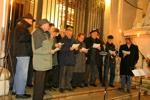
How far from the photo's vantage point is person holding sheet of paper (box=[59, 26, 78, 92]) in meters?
8.47

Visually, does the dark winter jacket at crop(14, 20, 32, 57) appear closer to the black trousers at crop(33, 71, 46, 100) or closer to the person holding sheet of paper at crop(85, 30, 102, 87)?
the black trousers at crop(33, 71, 46, 100)

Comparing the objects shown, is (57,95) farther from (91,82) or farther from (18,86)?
(91,82)

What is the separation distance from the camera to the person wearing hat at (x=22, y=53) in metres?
7.02

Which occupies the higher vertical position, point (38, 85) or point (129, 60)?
point (129, 60)

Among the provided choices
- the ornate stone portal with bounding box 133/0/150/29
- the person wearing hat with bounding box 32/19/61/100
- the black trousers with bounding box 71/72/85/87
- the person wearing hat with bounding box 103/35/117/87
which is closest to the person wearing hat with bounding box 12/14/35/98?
the person wearing hat with bounding box 32/19/61/100

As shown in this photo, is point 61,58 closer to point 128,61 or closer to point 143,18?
point 128,61

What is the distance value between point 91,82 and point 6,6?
350 cm

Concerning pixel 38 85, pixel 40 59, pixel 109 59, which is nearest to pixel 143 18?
pixel 109 59

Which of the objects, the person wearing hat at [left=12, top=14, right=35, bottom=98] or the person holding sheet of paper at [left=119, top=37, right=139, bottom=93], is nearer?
the person wearing hat at [left=12, top=14, right=35, bottom=98]

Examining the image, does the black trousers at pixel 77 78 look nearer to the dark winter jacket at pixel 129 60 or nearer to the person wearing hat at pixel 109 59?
the person wearing hat at pixel 109 59

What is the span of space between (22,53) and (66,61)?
166cm

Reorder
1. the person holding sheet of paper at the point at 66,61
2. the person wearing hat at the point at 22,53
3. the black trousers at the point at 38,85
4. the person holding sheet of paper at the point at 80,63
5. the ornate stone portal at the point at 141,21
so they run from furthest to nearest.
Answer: the ornate stone portal at the point at 141,21
the person holding sheet of paper at the point at 80,63
the person holding sheet of paper at the point at 66,61
the person wearing hat at the point at 22,53
the black trousers at the point at 38,85

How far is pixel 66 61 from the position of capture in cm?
847

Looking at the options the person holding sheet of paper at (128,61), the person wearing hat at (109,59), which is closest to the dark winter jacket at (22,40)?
the person wearing hat at (109,59)
